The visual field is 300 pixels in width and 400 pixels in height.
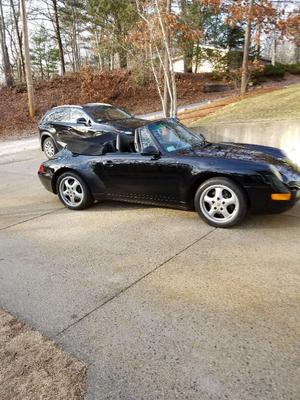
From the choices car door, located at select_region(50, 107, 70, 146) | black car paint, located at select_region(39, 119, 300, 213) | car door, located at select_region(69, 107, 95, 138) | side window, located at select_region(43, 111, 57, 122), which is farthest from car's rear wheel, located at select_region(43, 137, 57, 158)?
black car paint, located at select_region(39, 119, 300, 213)

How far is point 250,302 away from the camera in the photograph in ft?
9.70

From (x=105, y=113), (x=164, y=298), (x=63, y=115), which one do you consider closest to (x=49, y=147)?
(x=63, y=115)

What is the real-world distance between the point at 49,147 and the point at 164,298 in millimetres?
8651

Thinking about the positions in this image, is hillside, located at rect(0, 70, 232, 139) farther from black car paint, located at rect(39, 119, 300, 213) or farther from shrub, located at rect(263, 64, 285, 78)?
black car paint, located at rect(39, 119, 300, 213)

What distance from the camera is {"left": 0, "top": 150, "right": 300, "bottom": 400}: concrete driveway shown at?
7.36 ft

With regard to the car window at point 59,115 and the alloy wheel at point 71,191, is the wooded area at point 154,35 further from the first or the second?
the alloy wheel at point 71,191

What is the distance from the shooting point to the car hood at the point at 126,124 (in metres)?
9.24

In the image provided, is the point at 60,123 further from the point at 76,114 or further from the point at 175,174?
the point at 175,174

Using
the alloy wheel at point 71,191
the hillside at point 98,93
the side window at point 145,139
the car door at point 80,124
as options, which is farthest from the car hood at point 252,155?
the hillside at point 98,93

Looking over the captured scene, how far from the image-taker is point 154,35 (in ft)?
36.4

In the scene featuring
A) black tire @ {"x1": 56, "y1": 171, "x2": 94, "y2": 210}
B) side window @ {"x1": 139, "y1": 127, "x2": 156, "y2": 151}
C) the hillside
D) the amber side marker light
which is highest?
the hillside

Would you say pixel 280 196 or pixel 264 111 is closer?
pixel 280 196

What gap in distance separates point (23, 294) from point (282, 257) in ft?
8.61

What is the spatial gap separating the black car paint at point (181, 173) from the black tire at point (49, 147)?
16.5ft
